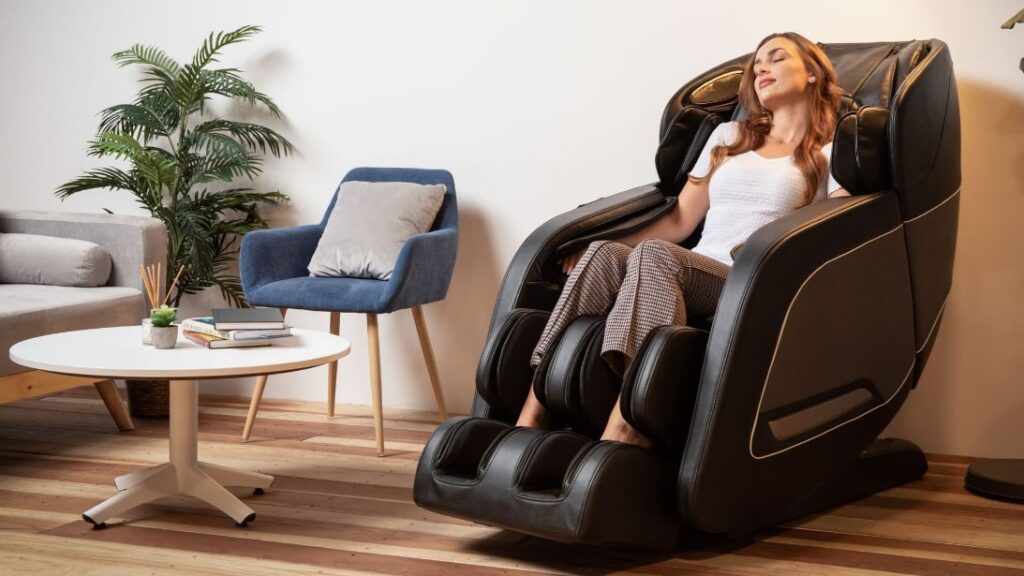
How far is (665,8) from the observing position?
3875 mm

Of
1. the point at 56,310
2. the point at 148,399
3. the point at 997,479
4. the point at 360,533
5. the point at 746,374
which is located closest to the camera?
the point at 746,374

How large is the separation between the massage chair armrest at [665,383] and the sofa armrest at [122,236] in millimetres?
2098

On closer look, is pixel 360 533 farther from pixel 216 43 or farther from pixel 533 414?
pixel 216 43

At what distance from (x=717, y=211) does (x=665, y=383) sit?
813 mm

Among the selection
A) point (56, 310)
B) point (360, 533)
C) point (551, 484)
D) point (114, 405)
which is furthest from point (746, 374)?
Result: point (114, 405)

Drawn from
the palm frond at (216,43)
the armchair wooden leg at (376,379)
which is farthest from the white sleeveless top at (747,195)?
the palm frond at (216,43)

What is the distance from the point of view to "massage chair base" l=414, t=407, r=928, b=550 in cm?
242

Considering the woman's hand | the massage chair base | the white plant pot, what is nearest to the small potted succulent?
the white plant pot

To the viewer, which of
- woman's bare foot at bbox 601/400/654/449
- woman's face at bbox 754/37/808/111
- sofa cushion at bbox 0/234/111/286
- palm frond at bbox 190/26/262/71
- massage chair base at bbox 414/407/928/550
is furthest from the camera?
palm frond at bbox 190/26/262/71

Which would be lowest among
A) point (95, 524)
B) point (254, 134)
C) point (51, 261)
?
point (95, 524)

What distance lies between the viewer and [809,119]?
124 inches

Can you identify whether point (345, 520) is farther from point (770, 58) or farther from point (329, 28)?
point (329, 28)

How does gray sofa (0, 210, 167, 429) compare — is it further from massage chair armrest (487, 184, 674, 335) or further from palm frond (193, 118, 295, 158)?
massage chair armrest (487, 184, 674, 335)

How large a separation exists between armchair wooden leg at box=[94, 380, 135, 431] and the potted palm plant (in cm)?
21
